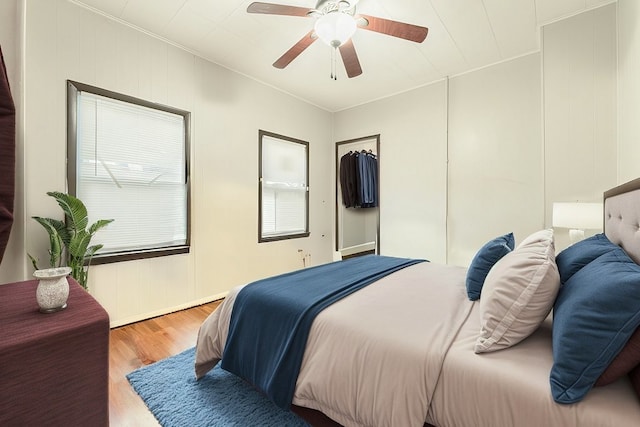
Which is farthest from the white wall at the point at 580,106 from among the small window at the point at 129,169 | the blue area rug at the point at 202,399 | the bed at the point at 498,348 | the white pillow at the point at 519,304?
the small window at the point at 129,169

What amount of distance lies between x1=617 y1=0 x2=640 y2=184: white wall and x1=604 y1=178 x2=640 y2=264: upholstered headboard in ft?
1.57

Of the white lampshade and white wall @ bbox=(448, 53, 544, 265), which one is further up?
white wall @ bbox=(448, 53, 544, 265)

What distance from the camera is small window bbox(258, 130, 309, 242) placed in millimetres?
3693

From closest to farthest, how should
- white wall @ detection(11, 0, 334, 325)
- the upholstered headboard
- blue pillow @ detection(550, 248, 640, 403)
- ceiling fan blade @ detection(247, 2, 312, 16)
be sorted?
blue pillow @ detection(550, 248, 640, 403) < the upholstered headboard < ceiling fan blade @ detection(247, 2, 312, 16) < white wall @ detection(11, 0, 334, 325)

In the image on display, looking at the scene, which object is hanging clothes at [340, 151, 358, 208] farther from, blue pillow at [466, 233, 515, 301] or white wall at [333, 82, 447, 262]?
blue pillow at [466, 233, 515, 301]

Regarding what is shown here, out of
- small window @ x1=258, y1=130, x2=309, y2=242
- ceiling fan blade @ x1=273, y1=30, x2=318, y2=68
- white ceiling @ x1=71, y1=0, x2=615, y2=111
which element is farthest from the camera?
small window @ x1=258, y1=130, x2=309, y2=242

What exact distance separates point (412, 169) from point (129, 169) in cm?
322

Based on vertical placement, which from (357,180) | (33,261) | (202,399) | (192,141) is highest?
(192,141)

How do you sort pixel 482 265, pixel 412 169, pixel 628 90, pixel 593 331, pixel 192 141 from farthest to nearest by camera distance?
pixel 412 169
pixel 192 141
pixel 628 90
pixel 482 265
pixel 593 331

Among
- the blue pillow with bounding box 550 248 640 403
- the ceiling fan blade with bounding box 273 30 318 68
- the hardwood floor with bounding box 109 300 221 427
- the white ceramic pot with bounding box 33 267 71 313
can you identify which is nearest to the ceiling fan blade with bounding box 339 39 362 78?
the ceiling fan blade with bounding box 273 30 318 68

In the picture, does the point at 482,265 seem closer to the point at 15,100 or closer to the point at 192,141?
the point at 15,100

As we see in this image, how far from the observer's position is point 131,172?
8.41ft

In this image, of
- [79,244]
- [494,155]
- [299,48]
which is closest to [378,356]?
[299,48]

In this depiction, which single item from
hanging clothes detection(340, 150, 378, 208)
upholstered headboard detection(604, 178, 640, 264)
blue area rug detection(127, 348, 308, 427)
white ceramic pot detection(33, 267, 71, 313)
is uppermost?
hanging clothes detection(340, 150, 378, 208)
